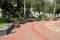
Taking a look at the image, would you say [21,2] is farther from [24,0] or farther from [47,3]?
[47,3]

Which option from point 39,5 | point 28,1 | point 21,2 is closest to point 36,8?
point 39,5

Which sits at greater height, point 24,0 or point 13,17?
point 24,0

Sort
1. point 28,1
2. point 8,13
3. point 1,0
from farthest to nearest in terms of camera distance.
Result: point 28,1 < point 8,13 < point 1,0

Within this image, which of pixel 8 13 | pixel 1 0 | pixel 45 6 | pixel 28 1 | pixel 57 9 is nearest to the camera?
pixel 1 0

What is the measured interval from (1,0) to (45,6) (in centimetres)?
3080

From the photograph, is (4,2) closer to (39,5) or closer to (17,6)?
(17,6)

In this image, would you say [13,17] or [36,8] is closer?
[13,17]

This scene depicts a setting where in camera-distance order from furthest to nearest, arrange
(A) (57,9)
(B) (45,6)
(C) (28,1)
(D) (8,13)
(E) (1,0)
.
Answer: (A) (57,9), (B) (45,6), (C) (28,1), (D) (8,13), (E) (1,0)

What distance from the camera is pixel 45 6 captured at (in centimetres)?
9356

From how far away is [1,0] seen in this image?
67500 mm

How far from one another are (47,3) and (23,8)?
2315 cm

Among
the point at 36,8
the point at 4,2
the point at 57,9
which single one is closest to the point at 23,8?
the point at 4,2

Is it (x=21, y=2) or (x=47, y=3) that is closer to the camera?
(x=21, y=2)

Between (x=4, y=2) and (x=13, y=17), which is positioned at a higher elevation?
(x=4, y=2)
